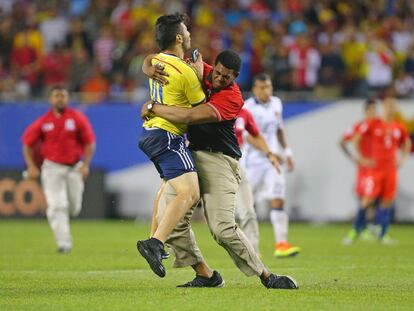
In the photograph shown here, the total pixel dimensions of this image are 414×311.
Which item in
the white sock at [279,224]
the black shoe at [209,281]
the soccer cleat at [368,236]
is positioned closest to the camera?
the black shoe at [209,281]

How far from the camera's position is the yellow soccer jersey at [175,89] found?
967 cm

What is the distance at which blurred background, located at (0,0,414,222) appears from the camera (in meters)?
23.4

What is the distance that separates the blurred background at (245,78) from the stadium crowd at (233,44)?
28 millimetres

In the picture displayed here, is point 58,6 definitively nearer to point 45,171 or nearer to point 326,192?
point 326,192

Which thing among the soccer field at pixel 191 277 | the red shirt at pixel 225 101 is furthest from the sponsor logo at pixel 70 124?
the red shirt at pixel 225 101

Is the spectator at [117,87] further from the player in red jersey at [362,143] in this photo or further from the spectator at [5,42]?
the player in red jersey at [362,143]

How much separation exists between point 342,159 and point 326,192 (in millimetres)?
786

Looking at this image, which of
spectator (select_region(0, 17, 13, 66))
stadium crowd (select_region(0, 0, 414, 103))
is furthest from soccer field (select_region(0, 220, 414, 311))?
spectator (select_region(0, 17, 13, 66))

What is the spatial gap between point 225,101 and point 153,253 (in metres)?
1.49

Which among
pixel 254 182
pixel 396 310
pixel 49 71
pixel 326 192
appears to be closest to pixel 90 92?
pixel 49 71

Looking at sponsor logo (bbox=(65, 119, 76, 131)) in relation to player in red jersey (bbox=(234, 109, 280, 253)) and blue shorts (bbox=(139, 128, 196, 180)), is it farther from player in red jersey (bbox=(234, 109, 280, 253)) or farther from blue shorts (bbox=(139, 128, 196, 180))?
blue shorts (bbox=(139, 128, 196, 180))

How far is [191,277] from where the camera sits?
460 inches

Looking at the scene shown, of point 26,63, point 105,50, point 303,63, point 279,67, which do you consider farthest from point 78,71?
point 303,63

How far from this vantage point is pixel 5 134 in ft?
79.4
